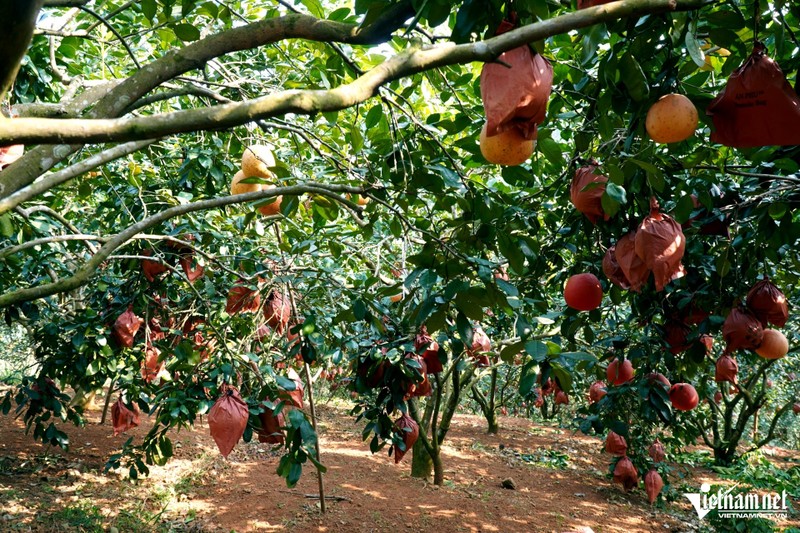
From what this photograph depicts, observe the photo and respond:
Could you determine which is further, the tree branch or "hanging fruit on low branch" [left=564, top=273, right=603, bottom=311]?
"hanging fruit on low branch" [left=564, top=273, right=603, bottom=311]

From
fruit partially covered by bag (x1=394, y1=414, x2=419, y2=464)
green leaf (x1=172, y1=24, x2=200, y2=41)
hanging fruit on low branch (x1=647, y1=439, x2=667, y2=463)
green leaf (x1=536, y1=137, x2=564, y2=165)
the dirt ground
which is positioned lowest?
the dirt ground

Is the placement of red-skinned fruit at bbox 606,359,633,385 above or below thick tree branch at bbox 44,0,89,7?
below

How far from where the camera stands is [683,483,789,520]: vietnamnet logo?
567cm

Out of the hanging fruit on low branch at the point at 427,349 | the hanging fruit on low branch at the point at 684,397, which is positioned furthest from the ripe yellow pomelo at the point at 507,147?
the hanging fruit on low branch at the point at 684,397

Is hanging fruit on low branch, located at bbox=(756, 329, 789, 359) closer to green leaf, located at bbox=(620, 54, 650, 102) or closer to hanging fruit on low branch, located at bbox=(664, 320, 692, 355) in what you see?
hanging fruit on low branch, located at bbox=(664, 320, 692, 355)

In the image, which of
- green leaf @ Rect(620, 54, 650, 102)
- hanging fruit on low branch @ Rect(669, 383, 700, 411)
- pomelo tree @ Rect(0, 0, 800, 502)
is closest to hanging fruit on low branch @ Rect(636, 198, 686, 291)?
pomelo tree @ Rect(0, 0, 800, 502)

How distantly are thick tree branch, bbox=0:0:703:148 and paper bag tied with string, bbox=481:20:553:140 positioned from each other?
0.79 ft

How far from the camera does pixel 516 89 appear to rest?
1.22m

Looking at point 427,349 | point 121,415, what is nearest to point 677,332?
point 427,349

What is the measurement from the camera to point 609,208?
5.84 ft

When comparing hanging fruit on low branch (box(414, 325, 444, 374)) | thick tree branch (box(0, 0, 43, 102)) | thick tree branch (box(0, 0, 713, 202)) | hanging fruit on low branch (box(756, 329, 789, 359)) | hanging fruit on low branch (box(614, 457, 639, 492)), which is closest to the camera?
thick tree branch (box(0, 0, 43, 102))

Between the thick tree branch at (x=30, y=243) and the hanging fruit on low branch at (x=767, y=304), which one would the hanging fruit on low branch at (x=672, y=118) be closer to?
the hanging fruit on low branch at (x=767, y=304)

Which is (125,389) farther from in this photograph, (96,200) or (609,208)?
(609,208)

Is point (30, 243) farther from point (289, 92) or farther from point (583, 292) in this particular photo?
point (583, 292)
